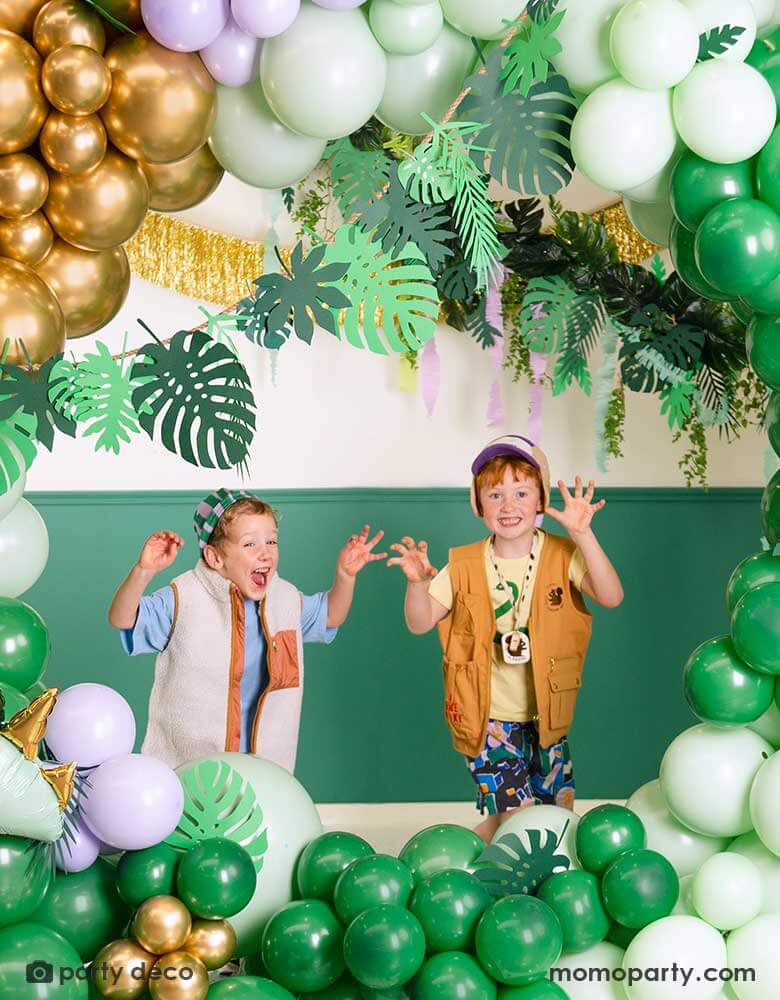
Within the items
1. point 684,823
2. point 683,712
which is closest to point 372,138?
point 684,823

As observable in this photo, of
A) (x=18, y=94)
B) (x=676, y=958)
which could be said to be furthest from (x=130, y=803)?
(x=18, y=94)

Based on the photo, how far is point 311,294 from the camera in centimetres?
132

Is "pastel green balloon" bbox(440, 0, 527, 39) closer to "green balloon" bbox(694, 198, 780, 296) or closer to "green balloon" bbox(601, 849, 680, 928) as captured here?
"green balloon" bbox(694, 198, 780, 296)

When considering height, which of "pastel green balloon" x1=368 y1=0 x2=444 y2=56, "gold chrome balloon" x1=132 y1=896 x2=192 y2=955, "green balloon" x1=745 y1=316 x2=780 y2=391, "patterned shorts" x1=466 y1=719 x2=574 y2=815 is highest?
"pastel green balloon" x1=368 y1=0 x2=444 y2=56

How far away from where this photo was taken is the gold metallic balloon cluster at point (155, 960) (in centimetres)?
126

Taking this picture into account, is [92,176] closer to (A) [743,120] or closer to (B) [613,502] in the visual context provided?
(A) [743,120]

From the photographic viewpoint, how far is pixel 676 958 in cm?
134

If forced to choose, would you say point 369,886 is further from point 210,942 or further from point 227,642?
point 227,642

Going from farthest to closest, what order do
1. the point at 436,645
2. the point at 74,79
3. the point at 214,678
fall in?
the point at 436,645 < the point at 214,678 < the point at 74,79

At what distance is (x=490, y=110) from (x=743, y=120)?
28cm

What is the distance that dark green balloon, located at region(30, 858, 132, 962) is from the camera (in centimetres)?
132

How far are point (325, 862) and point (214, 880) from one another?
0.56 ft

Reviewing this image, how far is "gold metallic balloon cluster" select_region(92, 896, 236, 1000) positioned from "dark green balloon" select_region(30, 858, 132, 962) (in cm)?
4

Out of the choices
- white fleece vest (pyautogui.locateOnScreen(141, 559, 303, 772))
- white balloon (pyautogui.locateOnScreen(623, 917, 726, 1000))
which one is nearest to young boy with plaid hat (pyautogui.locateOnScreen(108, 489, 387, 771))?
white fleece vest (pyautogui.locateOnScreen(141, 559, 303, 772))
